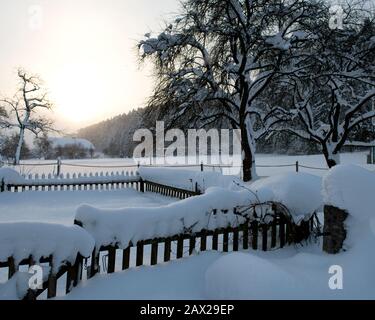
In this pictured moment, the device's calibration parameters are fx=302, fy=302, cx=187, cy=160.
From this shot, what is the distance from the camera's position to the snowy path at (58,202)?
835cm

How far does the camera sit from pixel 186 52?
12.1 m

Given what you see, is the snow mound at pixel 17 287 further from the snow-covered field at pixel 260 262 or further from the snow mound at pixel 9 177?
the snow mound at pixel 9 177

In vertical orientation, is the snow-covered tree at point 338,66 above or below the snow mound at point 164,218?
above

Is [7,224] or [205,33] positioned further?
[205,33]

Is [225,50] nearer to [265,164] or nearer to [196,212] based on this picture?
[196,212]

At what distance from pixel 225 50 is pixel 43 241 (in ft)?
35.0

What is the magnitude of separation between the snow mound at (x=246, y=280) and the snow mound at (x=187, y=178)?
4.51 meters

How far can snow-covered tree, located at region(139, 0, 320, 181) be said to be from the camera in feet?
35.8

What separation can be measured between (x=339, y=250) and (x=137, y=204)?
25.2 feet

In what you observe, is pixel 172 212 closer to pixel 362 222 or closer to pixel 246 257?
pixel 246 257

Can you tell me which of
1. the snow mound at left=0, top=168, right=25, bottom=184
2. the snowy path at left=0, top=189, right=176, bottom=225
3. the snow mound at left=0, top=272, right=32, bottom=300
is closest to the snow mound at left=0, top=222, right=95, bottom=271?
the snow mound at left=0, top=272, right=32, bottom=300

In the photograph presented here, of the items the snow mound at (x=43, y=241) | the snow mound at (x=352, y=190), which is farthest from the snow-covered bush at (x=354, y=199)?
the snow mound at (x=43, y=241)

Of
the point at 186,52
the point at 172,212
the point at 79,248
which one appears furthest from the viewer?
the point at 186,52
